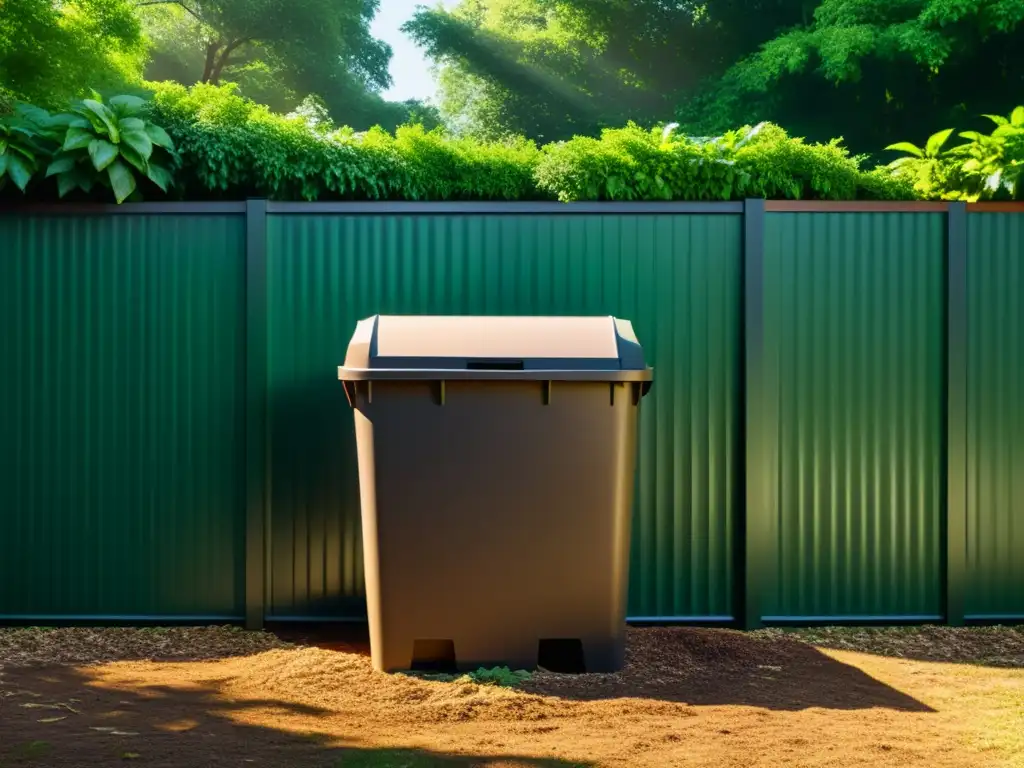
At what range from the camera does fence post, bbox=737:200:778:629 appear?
6.04 meters

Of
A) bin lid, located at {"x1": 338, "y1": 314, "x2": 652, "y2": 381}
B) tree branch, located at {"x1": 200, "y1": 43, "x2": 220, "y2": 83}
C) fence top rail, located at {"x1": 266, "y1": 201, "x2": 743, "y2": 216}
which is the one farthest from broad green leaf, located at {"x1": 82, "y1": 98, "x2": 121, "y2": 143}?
tree branch, located at {"x1": 200, "y1": 43, "x2": 220, "y2": 83}

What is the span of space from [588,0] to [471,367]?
22133 mm

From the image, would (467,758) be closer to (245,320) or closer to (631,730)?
(631,730)

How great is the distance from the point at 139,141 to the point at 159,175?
0.20 m

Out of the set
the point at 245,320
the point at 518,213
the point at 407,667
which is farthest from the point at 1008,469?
the point at 245,320

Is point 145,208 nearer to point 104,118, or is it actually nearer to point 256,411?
point 104,118

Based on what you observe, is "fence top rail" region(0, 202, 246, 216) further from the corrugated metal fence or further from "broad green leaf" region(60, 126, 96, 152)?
"broad green leaf" region(60, 126, 96, 152)

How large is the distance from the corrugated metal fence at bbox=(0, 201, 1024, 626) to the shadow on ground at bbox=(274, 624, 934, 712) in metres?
0.33

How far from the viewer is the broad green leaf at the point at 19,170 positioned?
5859 millimetres

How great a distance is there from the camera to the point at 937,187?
649cm

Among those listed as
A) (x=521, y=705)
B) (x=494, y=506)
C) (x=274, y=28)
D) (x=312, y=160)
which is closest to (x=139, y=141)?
(x=312, y=160)

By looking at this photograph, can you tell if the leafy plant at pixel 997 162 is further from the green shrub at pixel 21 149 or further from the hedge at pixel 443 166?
the green shrub at pixel 21 149

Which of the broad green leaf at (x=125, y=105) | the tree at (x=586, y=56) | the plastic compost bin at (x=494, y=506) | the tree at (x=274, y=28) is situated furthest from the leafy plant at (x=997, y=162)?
the tree at (x=274, y=28)

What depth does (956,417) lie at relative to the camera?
Result: 20.3 ft
